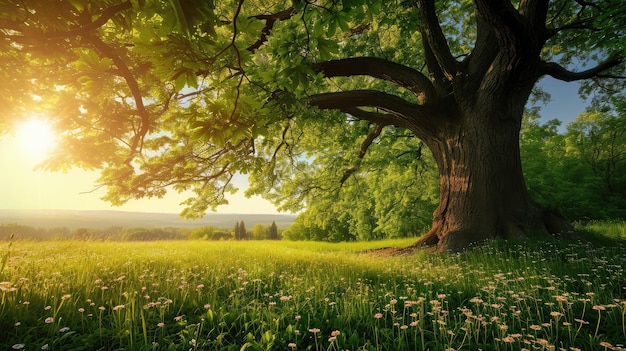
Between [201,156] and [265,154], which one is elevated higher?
[265,154]

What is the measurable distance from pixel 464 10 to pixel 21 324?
1365 centimetres

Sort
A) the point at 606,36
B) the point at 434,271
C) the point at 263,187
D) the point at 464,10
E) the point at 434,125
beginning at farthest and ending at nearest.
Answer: the point at 263,187 < the point at 464,10 < the point at 434,125 < the point at 606,36 < the point at 434,271

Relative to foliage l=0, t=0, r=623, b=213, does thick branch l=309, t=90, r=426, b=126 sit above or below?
above

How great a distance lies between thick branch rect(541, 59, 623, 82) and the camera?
8.97m

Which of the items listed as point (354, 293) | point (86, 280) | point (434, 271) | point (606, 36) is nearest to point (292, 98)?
point (354, 293)

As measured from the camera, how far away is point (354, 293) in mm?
3607

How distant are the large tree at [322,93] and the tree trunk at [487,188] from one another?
3 cm

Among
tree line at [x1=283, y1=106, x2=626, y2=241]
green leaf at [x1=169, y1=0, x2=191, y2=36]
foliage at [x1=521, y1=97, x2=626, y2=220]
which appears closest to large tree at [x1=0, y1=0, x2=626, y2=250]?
green leaf at [x1=169, y1=0, x2=191, y2=36]

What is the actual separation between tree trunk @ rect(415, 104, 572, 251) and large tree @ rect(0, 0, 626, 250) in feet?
0.09

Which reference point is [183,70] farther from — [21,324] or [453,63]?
[453,63]

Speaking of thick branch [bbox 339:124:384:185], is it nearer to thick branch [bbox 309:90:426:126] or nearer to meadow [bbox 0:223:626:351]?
thick branch [bbox 309:90:426:126]

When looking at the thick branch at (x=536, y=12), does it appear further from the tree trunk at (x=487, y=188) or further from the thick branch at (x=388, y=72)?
the thick branch at (x=388, y=72)

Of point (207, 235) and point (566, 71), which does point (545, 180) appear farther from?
point (207, 235)

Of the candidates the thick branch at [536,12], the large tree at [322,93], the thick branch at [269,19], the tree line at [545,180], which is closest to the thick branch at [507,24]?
the large tree at [322,93]
